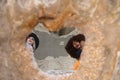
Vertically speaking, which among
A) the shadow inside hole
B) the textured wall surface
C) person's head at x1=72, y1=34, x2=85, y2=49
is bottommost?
the textured wall surface

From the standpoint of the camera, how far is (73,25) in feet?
4.38

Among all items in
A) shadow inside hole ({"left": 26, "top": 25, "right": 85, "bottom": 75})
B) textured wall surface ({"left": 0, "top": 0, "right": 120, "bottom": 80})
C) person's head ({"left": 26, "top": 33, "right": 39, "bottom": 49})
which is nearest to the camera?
textured wall surface ({"left": 0, "top": 0, "right": 120, "bottom": 80})

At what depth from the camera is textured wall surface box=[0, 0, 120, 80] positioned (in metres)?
1.30

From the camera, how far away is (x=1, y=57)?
133 cm

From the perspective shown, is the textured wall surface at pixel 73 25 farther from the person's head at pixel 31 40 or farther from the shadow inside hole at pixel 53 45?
the shadow inside hole at pixel 53 45

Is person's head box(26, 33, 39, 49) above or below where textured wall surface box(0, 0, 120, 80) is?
above

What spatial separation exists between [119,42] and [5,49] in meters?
0.36

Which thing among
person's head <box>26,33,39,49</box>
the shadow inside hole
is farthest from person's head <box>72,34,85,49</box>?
the shadow inside hole

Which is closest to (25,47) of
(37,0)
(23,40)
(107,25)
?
(23,40)

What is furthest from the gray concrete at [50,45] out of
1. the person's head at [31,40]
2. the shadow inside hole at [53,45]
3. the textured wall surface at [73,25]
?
the textured wall surface at [73,25]

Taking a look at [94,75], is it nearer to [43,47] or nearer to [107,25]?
[107,25]

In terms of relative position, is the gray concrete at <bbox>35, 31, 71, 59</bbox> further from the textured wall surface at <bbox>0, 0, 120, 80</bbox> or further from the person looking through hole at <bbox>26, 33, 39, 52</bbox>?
the textured wall surface at <bbox>0, 0, 120, 80</bbox>

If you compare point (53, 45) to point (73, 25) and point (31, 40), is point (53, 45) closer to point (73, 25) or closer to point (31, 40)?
point (31, 40)

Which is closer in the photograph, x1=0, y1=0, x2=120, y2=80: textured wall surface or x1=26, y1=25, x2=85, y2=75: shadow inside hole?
x1=0, y1=0, x2=120, y2=80: textured wall surface
